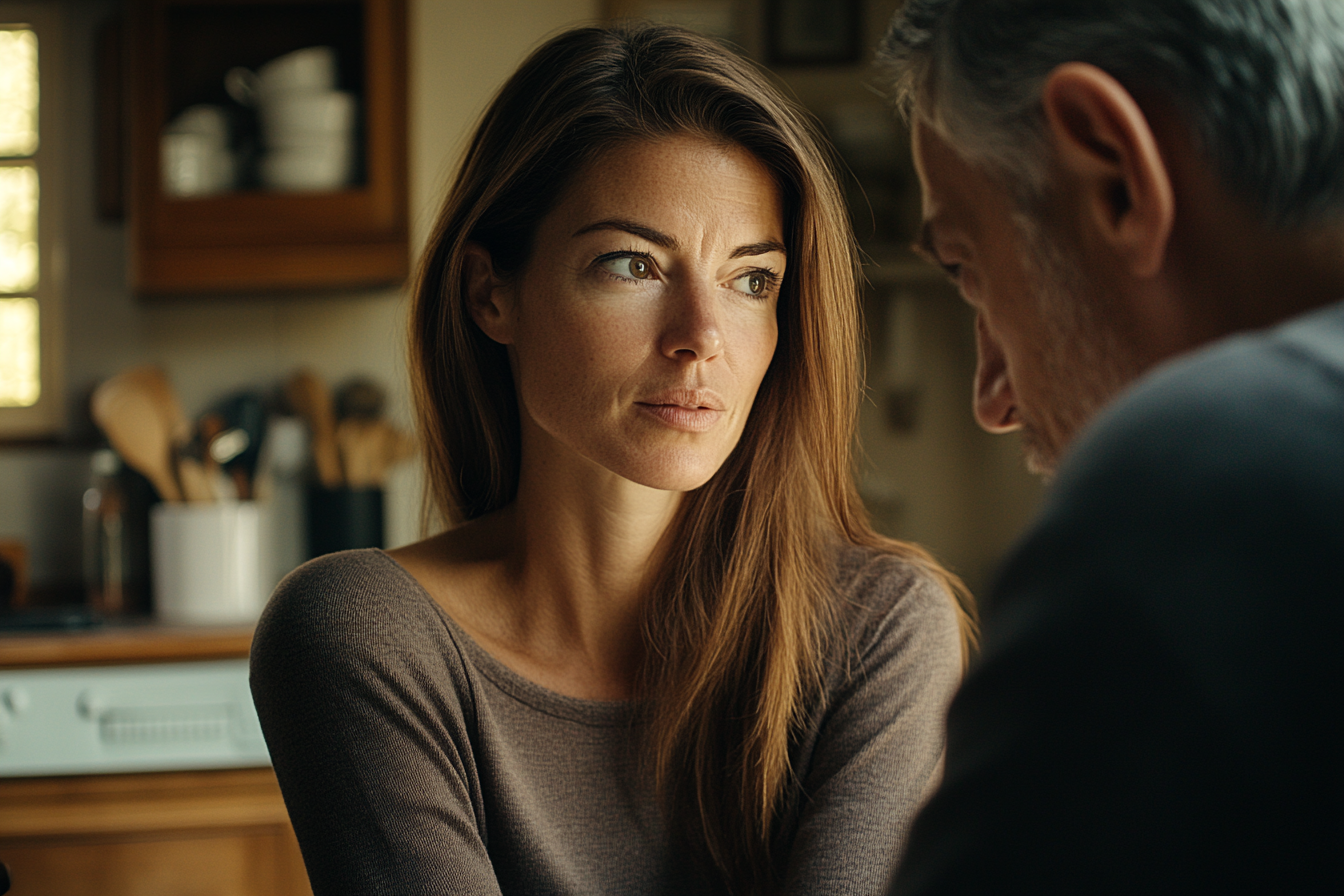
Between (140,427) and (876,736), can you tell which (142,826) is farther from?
(876,736)

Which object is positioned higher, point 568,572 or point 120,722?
point 568,572

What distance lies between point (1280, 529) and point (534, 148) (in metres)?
0.82

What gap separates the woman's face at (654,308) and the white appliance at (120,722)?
3.95 ft

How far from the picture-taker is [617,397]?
39.0 inches

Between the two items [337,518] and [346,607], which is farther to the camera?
[337,518]

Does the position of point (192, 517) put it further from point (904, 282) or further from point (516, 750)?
point (904, 282)

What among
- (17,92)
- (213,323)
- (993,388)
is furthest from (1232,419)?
(17,92)

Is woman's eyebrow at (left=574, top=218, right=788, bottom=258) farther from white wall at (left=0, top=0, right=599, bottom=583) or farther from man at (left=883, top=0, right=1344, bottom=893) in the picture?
white wall at (left=0, top=0, right=599, bottom=583)

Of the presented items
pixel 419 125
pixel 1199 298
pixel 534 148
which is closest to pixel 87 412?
pixel 419 125

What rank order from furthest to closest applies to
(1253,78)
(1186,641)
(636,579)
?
(636,579)
(1253,78)
(1186,641)

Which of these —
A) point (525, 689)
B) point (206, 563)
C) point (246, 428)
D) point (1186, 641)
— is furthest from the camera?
point (246, 428)

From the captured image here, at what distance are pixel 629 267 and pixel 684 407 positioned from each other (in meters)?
0.13

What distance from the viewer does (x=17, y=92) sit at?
2.54 metres

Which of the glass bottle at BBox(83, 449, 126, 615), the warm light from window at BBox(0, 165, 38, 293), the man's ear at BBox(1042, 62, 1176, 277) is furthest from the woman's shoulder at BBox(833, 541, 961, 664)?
the warm light from window at BBox(0, 165, 38, 293)
